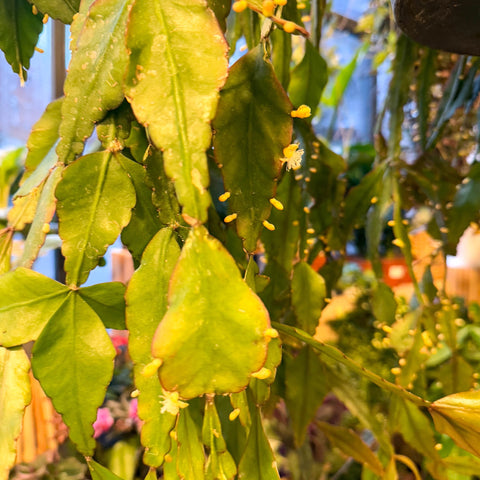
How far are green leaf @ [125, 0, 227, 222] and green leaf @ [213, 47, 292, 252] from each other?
52 millimetres

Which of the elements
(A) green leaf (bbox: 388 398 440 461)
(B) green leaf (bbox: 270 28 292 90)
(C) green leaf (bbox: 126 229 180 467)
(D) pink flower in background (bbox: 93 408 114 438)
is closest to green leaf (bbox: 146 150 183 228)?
(C) green leaf (bbox: 126 229 180 467)

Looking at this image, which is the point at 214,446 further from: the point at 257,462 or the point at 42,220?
the point at 42,220

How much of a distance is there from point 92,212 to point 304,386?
34 centimetres

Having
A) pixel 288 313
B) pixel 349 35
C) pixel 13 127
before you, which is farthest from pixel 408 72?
pixel 349 35

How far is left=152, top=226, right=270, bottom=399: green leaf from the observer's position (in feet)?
0.65

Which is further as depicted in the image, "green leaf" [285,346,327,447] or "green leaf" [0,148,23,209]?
"green leaf" [0,148,23,209]

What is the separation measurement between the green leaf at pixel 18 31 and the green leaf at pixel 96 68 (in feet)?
0.42

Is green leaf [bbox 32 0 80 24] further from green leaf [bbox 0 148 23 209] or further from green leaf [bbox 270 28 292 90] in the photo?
green leaf [bbox 0 148 23 209]

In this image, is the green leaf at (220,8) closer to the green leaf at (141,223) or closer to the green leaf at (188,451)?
the green leaf at (141,223)

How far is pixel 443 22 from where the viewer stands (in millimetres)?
410

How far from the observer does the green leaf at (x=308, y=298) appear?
453 mm

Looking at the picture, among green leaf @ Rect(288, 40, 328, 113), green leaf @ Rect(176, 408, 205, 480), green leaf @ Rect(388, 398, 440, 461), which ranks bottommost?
green leaf @ Rect(388, 398, 440, 461)

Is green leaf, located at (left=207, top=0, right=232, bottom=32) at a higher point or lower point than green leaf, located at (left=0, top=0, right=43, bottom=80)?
lower

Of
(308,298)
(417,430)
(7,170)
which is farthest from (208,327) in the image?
(7,170)
